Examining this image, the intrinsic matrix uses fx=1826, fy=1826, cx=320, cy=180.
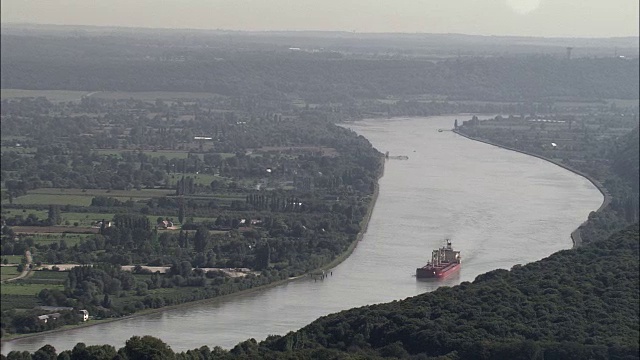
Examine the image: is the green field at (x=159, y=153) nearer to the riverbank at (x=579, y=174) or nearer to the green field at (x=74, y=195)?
the green field at (x=74, y=195)

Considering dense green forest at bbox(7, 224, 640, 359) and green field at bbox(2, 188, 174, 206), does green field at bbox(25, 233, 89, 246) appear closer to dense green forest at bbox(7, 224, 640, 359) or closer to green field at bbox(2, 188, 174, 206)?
green field at bbox(2, 188, 174, 206)

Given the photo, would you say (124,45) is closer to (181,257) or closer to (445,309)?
(181,257)

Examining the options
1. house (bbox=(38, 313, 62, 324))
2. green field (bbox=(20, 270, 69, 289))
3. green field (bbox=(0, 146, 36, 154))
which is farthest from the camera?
green field (bbox=(0, 146, 36, 154))

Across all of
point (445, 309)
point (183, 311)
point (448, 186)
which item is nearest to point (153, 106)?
point (448, 186)

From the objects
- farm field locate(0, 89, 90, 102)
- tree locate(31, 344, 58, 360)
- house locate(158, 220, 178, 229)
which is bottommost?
farm field locate(0, 89, 90, 102)

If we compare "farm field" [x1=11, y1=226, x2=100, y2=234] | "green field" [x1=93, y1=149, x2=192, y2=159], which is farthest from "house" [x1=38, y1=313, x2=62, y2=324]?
"green field" [x1=93, y1=149, x2=192, y2=159]

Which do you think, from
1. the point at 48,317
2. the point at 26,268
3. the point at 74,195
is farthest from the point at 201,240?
the point at 74,195
